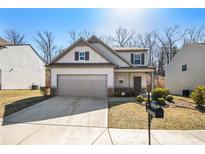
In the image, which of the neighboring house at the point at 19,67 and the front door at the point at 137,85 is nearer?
the front door at the point at 137,85

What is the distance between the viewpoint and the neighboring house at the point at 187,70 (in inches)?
745

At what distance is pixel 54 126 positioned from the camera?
8.05 metres

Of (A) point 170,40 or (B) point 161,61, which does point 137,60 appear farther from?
(A) point 170,40

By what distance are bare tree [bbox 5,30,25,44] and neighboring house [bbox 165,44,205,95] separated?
31160mm

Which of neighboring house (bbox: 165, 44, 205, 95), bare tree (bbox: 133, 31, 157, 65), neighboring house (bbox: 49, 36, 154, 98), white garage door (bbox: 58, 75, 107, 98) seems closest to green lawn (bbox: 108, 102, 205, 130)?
white garage door (bbox: 58, 75, 107, 98)

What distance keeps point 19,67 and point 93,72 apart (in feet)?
39.1

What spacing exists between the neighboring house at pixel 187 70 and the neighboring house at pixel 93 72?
464cm

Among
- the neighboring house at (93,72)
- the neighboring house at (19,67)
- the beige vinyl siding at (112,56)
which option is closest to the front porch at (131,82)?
the neighboring house at (93,72)

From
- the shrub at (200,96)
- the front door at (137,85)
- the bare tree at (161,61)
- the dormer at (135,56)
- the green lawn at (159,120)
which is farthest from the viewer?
the bare tree at (161,61)

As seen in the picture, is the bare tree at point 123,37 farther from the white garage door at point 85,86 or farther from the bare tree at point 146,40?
the white garage door at point 85,86

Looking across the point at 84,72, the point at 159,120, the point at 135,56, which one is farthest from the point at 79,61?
the point at 159,120

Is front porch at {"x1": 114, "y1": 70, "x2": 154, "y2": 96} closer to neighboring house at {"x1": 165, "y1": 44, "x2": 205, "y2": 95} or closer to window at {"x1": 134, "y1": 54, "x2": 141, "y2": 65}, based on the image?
window at {"x1": 134, "y1": 54, "x2": 141, "y2": 65}

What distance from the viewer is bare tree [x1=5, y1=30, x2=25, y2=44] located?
40.5m
